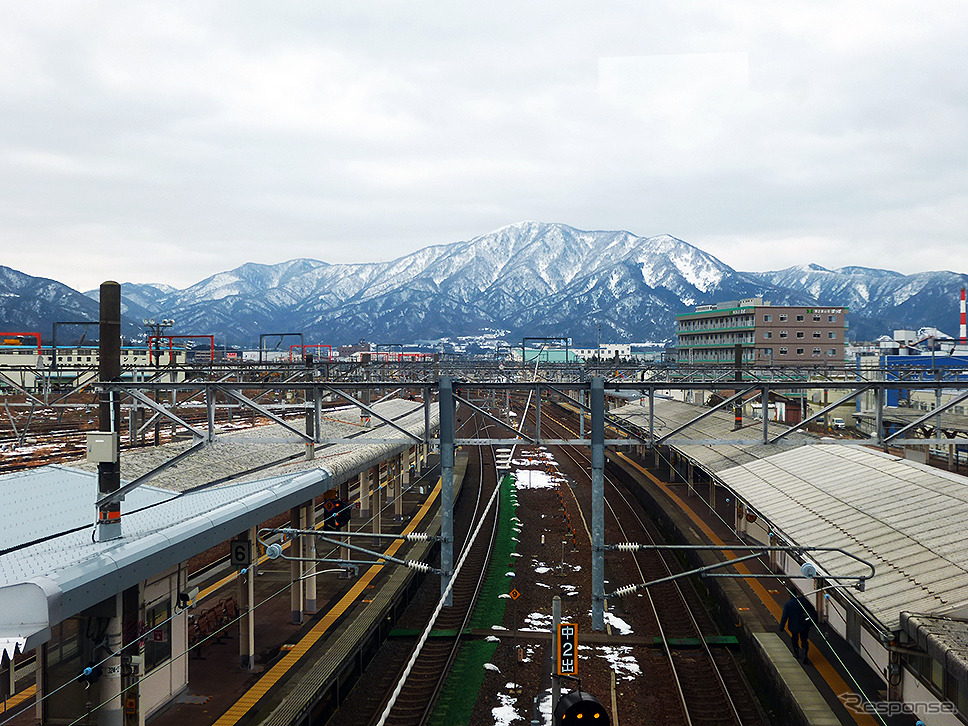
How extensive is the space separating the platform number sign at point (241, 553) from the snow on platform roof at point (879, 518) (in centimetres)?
1047

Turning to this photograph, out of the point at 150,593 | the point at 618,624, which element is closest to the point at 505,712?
the point at 618,624

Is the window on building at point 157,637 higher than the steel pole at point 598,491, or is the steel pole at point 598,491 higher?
the steel pole at point 598,491

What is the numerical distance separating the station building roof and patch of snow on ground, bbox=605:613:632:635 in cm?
653

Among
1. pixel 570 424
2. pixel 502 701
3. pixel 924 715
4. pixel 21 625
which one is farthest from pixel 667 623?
pixel 570 424

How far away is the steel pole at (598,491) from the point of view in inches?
364

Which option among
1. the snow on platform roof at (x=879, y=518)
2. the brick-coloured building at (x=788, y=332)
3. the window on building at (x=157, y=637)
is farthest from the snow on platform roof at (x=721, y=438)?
the brick-coloured building at (x=788, y=332)

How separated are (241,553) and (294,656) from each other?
7.22 ft

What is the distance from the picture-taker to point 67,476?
14.1m

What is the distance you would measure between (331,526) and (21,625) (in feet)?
33.8

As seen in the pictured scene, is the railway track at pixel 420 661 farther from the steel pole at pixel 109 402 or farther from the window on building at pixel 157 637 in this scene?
the steel pole at pixel 109 402

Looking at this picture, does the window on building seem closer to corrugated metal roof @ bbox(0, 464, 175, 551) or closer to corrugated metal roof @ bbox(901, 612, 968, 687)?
corrugated metal roof @ bbox(0, 464, 175, 551)

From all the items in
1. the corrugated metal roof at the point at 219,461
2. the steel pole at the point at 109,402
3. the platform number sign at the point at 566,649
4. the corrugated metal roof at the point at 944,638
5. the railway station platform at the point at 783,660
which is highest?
the steel pole at the point at 109,402

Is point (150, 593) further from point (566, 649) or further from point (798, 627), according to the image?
point (798, 627)

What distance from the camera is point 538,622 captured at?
15547mm
